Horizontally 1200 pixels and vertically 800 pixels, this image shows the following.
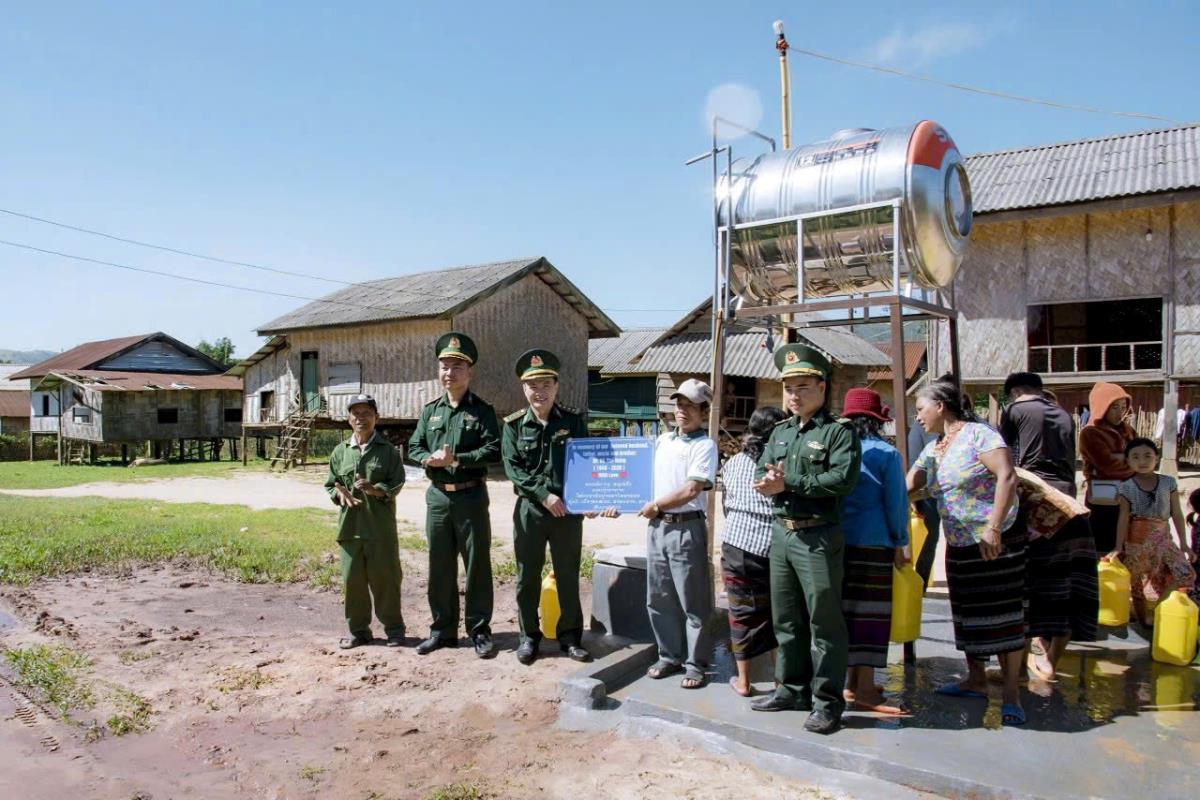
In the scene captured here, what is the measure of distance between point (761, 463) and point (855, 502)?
0.56m

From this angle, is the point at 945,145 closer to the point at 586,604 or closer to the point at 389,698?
the point at 586,604

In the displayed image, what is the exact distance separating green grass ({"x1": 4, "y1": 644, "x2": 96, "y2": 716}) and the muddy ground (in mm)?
122

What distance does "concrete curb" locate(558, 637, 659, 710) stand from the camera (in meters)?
4.73

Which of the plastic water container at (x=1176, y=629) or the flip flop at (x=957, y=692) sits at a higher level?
the plastic water container at (x=1176, y=629)

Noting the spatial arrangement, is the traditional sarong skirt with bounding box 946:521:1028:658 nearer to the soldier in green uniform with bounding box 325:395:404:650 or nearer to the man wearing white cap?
the man wearing white cap

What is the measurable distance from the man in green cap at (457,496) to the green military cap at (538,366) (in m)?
0.36

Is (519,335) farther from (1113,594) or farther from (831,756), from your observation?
(831,756)

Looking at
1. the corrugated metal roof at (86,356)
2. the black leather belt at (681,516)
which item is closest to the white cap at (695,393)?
the black leather belt at (681,516)

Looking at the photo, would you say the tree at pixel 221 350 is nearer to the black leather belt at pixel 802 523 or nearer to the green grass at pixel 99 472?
the green grass at pixel 99 472

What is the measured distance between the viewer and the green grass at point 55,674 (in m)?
5.12

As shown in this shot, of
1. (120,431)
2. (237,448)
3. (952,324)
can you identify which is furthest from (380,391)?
(952,324)

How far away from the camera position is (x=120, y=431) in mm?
32344

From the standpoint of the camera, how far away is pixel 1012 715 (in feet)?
14.1

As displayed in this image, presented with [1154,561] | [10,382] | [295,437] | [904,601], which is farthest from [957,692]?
[10,382]
